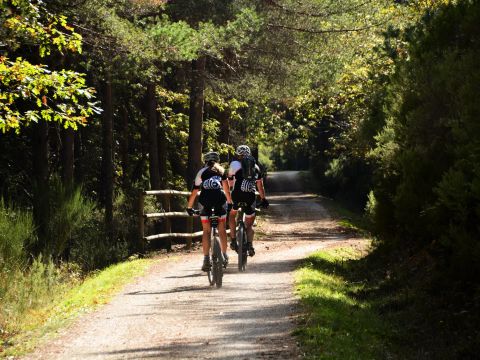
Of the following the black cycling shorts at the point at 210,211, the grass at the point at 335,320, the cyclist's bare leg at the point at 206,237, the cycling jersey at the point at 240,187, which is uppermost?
the cycling jersey at the point at 240,187

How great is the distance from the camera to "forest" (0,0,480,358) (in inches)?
487

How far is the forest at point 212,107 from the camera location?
40.5 ft

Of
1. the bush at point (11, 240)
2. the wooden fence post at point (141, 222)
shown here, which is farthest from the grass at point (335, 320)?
the bush at point (11, 240)

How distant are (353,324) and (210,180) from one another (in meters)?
3.91

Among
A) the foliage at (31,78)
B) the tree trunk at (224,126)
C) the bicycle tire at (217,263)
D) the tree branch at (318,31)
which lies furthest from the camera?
the tree trunk at (224,126)

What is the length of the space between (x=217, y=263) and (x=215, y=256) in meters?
0.16

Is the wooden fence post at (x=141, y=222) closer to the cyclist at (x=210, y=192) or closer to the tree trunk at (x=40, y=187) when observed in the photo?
the tree trunk at (x=40, y=187)

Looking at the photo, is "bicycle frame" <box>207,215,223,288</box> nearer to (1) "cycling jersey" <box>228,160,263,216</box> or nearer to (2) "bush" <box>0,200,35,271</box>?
(1) "cycling jersey" <box>228,160,263,216</box>

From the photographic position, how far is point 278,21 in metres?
25.2

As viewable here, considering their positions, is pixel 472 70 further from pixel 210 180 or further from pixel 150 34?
pixel 150 34

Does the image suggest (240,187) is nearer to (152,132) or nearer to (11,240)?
(11,240)

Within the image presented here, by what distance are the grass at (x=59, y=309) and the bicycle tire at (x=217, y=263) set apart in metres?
1.80

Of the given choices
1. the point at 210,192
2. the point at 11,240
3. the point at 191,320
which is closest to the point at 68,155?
the point at 11,240

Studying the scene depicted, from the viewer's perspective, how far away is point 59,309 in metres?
13.4
